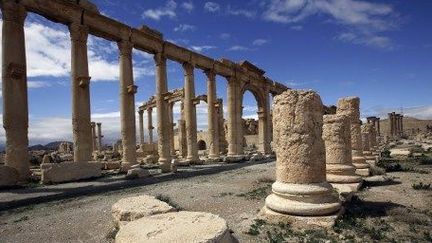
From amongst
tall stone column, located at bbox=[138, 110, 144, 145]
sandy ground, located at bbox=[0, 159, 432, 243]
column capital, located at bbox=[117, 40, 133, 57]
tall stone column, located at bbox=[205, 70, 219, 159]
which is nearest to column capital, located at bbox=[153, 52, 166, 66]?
column capital, located at bbox=[117, 40, 133, 57]

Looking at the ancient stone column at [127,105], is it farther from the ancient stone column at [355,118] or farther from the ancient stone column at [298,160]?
the ancient stone column at [298,160]

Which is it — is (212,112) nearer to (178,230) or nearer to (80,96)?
(80,96)

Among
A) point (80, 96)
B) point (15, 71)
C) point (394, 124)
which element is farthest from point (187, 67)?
point (394, 124)

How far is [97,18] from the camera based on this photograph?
1780 centimetres

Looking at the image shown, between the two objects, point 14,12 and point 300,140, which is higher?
point 14,12

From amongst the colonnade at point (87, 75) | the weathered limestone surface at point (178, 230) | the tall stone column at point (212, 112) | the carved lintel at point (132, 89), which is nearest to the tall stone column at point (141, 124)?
the tall stone column at point (212, 112)

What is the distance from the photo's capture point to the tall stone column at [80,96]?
54.2 feet

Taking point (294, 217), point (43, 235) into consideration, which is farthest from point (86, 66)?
point (294, 217)

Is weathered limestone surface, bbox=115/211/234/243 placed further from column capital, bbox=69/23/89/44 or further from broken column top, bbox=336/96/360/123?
column capital, bbox=69/23/89/44

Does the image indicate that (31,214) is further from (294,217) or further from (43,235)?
(294,217)

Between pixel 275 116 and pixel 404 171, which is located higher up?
pixel 275 116

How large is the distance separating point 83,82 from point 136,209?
39.7ft

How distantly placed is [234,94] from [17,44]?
17.5 meters

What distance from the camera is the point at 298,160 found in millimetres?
7270
